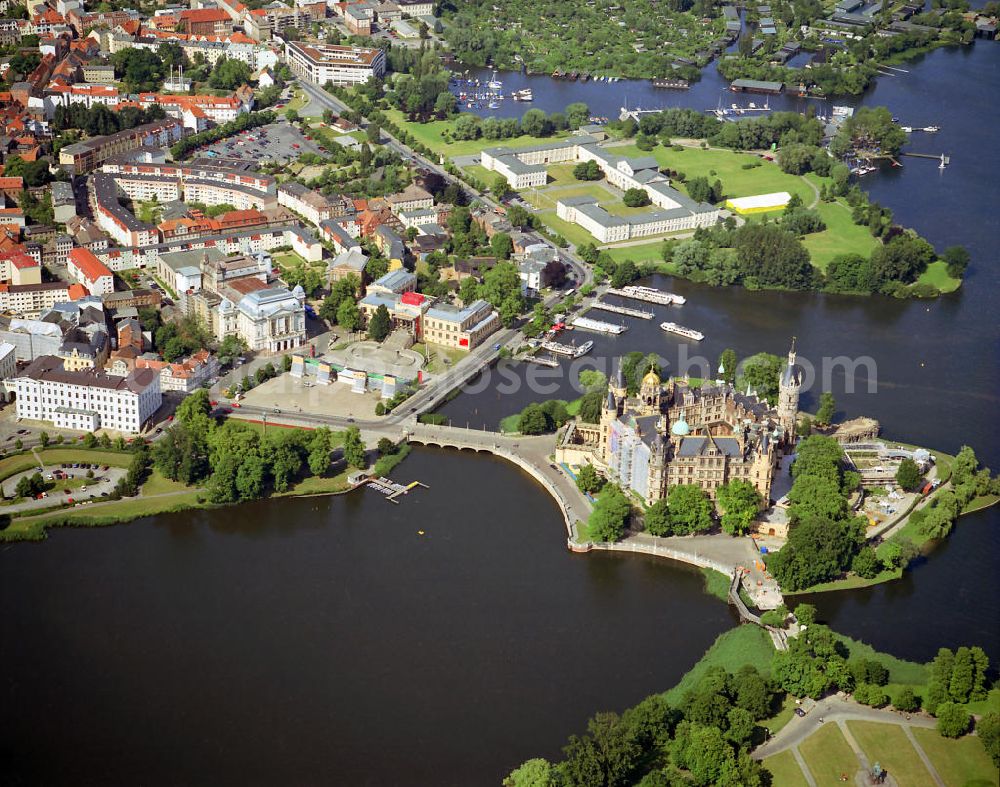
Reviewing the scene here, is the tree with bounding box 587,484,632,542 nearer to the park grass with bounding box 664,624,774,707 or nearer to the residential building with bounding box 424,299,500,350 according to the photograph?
the park grass with bounding box 664,624,774,707

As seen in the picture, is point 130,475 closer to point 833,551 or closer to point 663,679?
point 663,679

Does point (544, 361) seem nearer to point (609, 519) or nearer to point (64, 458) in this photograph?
point (609, 519)

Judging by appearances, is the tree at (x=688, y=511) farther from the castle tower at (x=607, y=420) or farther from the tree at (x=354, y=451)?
the tree at (x=354, y=451)

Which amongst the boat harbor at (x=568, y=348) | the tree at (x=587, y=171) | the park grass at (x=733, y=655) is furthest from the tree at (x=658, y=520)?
the tree at (x=587, y=171)

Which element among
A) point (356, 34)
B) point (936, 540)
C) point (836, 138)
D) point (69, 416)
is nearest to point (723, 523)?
point (936, 540)

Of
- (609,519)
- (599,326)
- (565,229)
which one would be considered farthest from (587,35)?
→ (609,519)

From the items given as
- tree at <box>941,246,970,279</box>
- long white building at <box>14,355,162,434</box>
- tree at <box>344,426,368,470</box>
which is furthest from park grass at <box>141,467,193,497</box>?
tree at <box>941,246,970,279</box>
